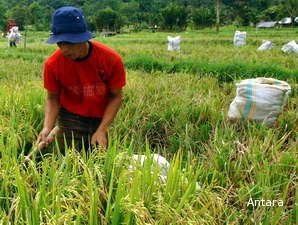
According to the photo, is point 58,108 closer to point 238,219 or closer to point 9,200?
point 9,200

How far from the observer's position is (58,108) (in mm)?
2691

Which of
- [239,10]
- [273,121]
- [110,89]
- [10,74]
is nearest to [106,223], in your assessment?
[110,89]

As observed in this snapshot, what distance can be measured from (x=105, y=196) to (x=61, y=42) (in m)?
1.00

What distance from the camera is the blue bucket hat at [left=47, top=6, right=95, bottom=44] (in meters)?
2.17

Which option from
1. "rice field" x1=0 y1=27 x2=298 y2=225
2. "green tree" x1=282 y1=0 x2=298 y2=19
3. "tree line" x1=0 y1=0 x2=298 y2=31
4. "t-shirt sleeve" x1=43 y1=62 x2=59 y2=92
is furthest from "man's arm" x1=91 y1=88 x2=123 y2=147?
"green tree" x1=282 y1=0 x2=298 y2=19

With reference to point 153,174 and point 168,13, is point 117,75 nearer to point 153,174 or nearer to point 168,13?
point 153,174

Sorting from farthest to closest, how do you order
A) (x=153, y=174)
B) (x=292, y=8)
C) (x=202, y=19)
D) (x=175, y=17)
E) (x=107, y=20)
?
(x=107, y=20), (x=175, y=17), (x=202, y=19), (x=292, y=8), (x=153, y=174)

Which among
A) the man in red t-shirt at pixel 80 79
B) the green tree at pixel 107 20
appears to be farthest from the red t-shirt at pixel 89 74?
the green tree at pixel 107 20

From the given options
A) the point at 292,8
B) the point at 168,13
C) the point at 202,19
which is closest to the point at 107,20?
the point at 168,13

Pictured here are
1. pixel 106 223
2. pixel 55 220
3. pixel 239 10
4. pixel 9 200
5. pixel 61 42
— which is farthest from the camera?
pixel 239 10

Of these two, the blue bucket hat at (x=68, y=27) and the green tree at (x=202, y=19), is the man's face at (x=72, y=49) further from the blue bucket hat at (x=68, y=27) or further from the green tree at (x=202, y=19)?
the green tree at (x=202, y=19)

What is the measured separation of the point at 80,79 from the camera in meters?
2.54

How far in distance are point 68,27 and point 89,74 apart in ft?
1.30

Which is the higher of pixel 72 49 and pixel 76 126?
pixel 72 49
